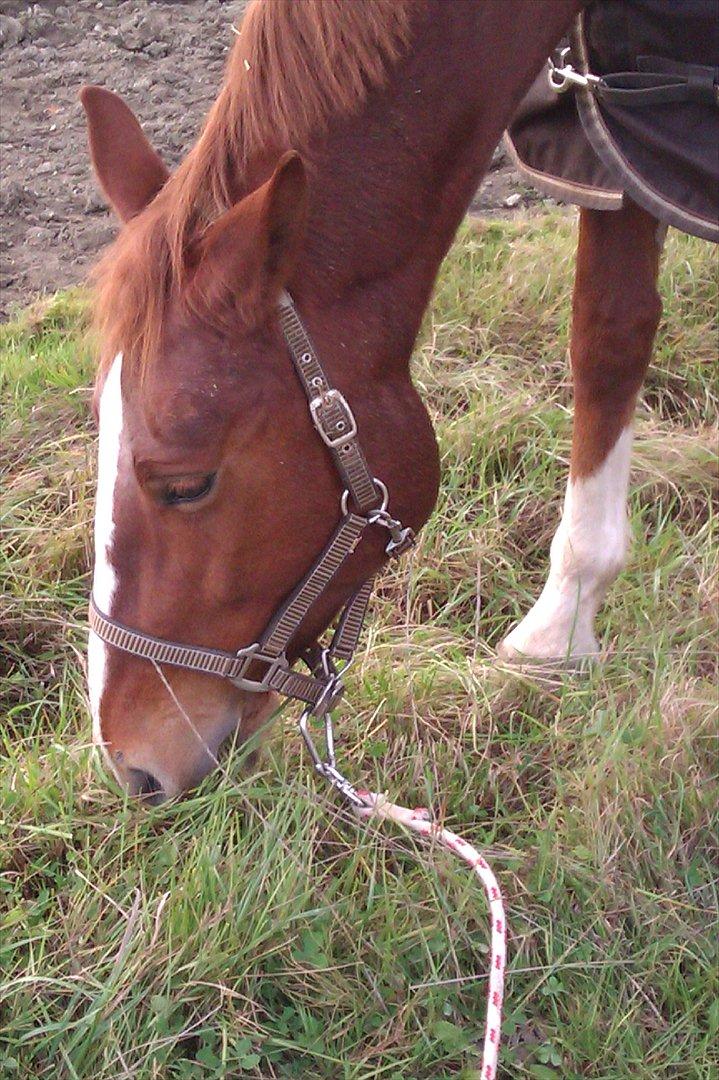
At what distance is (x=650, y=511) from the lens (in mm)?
2637

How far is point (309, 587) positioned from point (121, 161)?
Result: 0.69m

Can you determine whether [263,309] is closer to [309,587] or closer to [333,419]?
[333,419]

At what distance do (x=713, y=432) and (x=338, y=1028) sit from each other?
1805mm

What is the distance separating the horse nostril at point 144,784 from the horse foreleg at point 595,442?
34.9 inches

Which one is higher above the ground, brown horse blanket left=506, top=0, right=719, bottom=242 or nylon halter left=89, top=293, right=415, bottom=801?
brown horse blanket left=506, top=0, right=719, bottom=242

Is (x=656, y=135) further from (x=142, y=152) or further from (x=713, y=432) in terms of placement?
(x=713, y=432)

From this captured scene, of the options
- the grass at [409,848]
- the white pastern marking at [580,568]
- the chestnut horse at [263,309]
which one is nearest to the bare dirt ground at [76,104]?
the grass at [409,848]

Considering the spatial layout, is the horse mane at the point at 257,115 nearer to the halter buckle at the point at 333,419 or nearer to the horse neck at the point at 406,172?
the horse neck at the point at 406,172

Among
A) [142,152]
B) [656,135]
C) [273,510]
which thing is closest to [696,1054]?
[273,510]

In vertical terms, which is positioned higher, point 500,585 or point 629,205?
point 629,205

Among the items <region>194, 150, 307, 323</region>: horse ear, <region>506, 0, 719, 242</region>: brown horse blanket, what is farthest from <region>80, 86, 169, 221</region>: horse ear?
<region>506, 0, 719, 242</region>: brown horse blanket

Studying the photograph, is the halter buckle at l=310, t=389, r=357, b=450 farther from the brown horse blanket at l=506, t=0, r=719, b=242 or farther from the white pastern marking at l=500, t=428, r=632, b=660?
the white pastern marking at l=500, t=428, r=632, b=660

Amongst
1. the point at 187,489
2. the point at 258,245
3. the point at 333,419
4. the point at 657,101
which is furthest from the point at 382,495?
the point at 657,101

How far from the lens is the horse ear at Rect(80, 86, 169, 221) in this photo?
5.30ft
